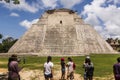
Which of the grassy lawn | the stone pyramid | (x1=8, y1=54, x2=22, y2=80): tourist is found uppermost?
the stone pyramid

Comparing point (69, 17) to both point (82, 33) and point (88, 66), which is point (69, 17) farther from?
point (88, 66)

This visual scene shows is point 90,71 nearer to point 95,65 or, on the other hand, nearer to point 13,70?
point 13,70

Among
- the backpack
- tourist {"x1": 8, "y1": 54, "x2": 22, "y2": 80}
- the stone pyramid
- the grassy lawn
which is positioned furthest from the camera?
the stone pyramid

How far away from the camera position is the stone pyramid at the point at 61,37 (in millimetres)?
72188

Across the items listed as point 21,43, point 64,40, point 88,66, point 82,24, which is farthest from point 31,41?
point 88,66

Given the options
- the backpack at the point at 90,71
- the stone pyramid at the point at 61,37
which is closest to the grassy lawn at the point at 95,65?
the backpack at the point at 90,71

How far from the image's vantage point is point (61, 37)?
7469 cm

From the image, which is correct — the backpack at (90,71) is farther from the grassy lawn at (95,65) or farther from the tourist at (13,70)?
the grassy lawn at (95,65)

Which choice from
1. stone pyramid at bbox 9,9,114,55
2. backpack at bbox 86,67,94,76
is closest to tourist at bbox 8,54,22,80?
backpack at bbox 86,67,94,76

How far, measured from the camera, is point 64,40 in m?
73.8

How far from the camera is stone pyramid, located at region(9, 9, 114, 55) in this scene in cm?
7219

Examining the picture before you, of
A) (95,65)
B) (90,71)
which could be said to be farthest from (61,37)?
(90,71)

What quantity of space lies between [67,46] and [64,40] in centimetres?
196

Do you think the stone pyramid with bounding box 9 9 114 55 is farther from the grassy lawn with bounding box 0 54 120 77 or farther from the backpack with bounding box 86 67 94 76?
the backpack with bounding box 86 67 94 76
